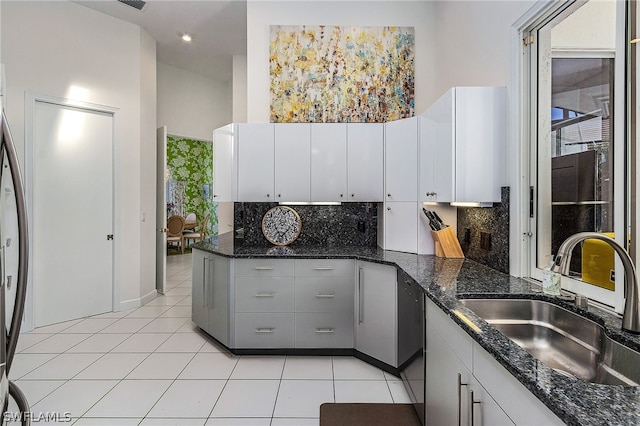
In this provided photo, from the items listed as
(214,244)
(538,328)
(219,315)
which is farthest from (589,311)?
(214,244)

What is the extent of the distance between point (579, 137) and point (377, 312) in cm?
170

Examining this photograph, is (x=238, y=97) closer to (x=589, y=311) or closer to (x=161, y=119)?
(x=161, y=119)

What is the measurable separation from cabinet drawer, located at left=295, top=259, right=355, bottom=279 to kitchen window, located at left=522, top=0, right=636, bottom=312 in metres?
1.28

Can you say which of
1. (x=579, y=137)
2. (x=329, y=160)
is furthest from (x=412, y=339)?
(x=329, y=160)

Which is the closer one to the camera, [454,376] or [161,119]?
[454,376]

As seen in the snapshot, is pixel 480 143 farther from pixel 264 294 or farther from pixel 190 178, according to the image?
pixel 190 178

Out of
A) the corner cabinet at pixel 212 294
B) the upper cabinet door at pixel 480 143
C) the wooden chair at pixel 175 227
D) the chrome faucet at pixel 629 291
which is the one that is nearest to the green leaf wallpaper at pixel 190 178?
the wooden chair at pixel 175 227

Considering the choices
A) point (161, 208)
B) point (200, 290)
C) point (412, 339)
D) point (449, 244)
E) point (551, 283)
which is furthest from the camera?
point (161, 208)

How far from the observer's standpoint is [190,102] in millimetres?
5930

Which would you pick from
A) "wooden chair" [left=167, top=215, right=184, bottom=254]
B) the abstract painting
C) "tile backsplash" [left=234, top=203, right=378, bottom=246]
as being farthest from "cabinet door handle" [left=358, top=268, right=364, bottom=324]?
"wooden chair" [left=167, top=215, right=184, bottom=254]

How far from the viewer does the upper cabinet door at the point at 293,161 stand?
3045mm

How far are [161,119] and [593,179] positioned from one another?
19.3 feet

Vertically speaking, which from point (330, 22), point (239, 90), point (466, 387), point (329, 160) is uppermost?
point (330, 22)

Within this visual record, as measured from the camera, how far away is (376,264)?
2.50 meters
